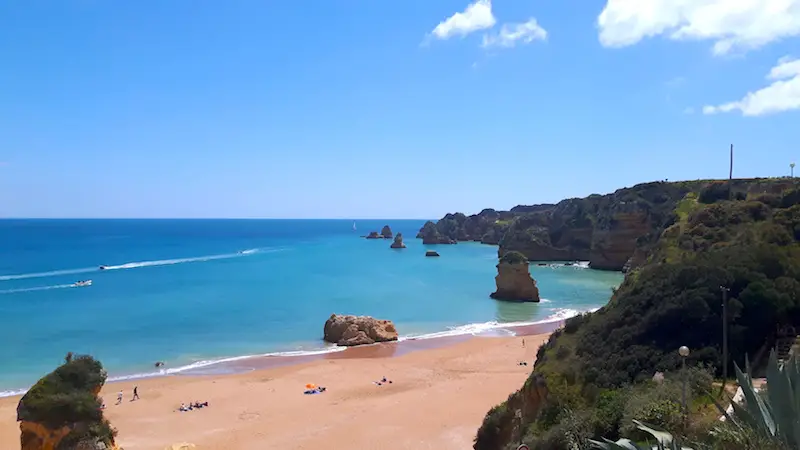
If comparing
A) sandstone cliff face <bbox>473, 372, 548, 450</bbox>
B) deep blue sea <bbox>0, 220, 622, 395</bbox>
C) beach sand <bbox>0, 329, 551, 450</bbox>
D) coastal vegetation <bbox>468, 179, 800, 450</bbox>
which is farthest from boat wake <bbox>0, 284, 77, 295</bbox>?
coastal vegetation <bbox>468, 179, 800, 450</bbox>

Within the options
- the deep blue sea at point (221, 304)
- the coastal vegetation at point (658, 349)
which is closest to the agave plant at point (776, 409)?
the coastal vegetation at point (658, 349)

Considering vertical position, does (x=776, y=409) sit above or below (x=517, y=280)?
above

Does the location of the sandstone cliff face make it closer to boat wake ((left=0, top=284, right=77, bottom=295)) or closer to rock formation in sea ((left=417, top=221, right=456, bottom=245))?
boat wake ((left=0, top=284, right=77, bottom=295))

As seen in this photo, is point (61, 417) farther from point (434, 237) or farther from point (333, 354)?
point (434, 237)

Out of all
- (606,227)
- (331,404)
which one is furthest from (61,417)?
(606,227)

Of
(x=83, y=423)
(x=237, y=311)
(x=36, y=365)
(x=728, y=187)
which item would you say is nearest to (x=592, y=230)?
(x=728, y=187)

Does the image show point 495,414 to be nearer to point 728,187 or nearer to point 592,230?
A: point 728,187

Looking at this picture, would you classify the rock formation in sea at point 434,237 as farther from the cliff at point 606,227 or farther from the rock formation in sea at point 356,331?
the rock formation in sea at point 356,331
